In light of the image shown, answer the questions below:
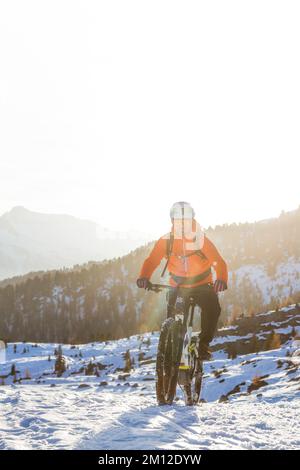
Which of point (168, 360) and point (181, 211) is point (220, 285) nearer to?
point (181, 211)

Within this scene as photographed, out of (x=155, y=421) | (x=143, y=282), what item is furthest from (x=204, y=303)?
(x=155, y=421)

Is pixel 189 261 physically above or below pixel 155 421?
above

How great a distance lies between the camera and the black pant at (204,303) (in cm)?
757

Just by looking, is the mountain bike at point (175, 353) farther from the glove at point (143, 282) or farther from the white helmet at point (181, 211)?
the white helmet at point (181, 211)

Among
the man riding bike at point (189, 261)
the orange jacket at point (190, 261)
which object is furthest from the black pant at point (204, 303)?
the orange jacket at point (190, 261)

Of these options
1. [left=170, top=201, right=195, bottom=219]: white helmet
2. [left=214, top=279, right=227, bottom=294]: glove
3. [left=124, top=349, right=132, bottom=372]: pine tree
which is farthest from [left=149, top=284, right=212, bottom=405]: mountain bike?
[left=124, top=349, right=132, bottom=372]: pine tree

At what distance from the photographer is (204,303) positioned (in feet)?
25.4

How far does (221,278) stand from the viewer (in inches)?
301

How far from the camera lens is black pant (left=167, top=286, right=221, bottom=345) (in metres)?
7.57

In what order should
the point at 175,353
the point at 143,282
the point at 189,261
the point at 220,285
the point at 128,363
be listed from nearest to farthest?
the point at 175,353, the point at 220,285, the point at 189,261, the point at 143,282, the point at 128,363

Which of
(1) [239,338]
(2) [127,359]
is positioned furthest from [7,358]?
(1) [239,338]

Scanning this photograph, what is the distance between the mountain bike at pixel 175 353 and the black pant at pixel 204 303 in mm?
32

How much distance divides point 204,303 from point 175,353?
2.98 ft

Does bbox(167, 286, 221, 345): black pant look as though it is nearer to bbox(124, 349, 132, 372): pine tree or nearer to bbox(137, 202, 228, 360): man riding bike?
bbox(137, 202, 228, 360): man riding bike
